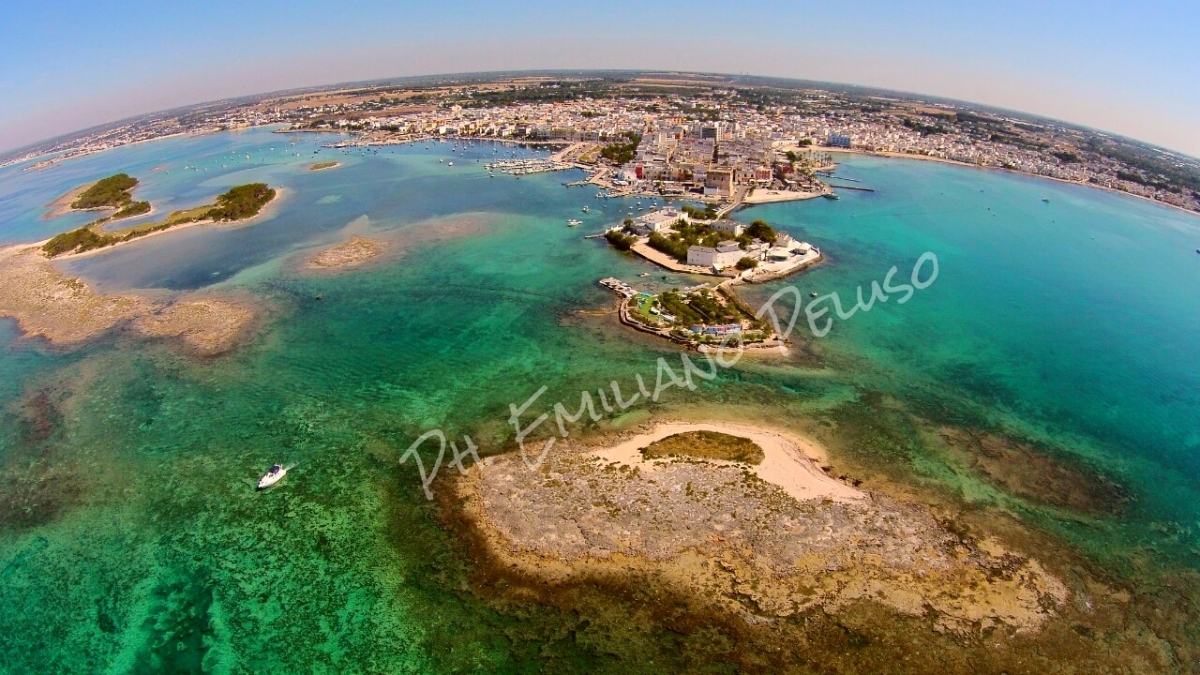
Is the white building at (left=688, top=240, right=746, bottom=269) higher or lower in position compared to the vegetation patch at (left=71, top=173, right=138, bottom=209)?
lower

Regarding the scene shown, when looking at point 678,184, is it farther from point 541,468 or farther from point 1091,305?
point 541,468

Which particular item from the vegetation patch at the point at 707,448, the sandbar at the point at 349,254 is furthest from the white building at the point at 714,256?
the sandbar at the point at 349,254

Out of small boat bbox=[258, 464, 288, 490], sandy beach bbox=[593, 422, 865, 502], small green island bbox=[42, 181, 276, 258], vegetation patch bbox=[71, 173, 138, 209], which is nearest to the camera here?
sandy beach bbox=[593, 422, 865, 502]

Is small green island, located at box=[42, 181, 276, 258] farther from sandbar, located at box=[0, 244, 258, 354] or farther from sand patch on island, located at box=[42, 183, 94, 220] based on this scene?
sandbar, located at box=[0, 244, 258, 354]

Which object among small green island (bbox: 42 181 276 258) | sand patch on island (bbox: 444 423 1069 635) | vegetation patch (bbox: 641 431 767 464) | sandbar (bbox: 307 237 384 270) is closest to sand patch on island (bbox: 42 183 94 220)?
small green island (bbox: 42 181 276 258)

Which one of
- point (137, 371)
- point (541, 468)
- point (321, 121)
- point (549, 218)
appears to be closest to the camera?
point (541, 468)

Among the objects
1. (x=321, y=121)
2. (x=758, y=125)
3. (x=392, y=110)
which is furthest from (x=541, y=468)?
(x=392, y=110)
